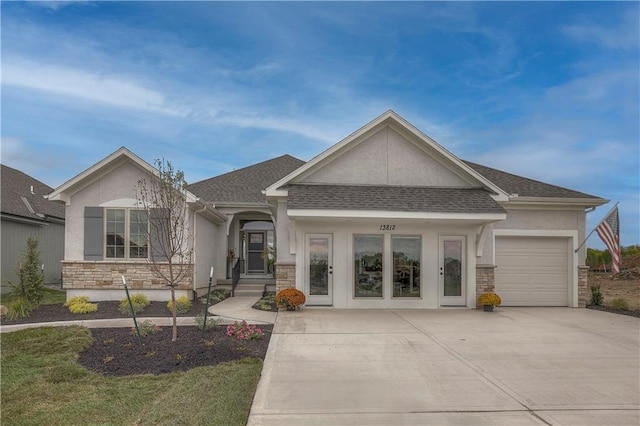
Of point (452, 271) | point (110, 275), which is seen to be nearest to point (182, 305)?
point (110, 275)

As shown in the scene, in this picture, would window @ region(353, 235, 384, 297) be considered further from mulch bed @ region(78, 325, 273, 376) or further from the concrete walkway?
mulch bed @ region(78, 325, 273, 376)

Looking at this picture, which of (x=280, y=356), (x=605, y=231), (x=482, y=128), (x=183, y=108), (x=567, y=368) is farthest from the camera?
(x=482, y=128)

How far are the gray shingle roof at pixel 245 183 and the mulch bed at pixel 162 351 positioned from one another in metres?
9.94

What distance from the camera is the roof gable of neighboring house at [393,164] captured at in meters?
12.9

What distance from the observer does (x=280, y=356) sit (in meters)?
7.08

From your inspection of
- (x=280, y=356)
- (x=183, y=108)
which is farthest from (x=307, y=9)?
(x=280, y=356)

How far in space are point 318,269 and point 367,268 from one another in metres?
1.53

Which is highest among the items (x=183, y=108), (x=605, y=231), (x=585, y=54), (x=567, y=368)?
(x=585, y=54)

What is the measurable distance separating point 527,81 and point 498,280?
776 cm

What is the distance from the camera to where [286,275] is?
12453 millimetres

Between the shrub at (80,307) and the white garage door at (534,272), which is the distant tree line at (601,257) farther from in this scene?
the shrub at (80,307)

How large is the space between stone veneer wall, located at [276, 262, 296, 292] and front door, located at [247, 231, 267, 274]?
22.6 feet

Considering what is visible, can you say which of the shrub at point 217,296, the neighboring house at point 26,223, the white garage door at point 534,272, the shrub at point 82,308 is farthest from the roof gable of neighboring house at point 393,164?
the neighboring house at point 26,223

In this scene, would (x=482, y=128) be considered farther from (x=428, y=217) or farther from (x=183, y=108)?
(x=183, y=108)
